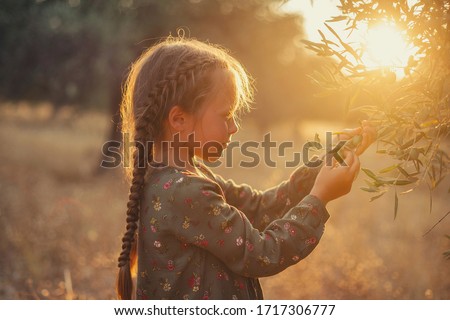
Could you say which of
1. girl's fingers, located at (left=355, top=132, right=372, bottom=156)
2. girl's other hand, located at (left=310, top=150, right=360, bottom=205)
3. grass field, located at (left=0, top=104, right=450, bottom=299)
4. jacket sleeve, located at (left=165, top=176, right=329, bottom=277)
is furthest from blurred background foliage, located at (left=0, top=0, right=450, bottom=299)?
jacket sleeve, located at (left=165, top=176, right=329, bottom=277)

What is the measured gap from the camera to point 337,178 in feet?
8.27

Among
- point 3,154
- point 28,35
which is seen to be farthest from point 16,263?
point 3,154

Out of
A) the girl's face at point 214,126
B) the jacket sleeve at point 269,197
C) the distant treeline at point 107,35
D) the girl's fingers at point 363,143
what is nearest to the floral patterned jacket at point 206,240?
the girl's face at point 214,126

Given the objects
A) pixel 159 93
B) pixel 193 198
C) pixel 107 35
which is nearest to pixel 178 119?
pixel 159 93

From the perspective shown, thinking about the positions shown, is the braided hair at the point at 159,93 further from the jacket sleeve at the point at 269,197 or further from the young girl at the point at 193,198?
the jacket sleeve at the point at 269,197

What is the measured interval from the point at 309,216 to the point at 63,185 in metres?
10.4

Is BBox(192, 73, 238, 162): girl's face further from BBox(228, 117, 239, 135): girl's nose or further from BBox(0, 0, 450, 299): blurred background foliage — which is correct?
BBox(0, 0, 450, 299): blurred background foliage

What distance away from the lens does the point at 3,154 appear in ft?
53.2

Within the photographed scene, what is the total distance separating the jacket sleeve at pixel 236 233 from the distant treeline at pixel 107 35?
8.37 m

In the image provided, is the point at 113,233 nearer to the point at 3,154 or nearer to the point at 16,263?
the point at 16,263

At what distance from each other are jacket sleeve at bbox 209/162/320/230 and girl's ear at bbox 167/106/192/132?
1.63 ft

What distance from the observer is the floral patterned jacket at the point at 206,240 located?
2.46 meters

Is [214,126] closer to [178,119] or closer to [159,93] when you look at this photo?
[178,119]

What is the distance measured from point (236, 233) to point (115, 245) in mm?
5592
